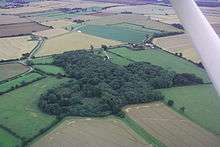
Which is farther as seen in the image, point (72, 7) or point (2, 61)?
point (72, 7)

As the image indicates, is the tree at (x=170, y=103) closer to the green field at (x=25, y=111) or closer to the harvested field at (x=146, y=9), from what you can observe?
the green field at (x=25, y=111)

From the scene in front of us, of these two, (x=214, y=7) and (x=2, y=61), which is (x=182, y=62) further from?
(x=214, y=7)

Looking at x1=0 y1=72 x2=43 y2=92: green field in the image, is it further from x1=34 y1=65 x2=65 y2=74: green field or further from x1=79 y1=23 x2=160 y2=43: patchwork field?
x1=79 y1=23 x2=160 y2=43: patchwork field

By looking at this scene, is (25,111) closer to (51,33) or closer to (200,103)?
(200,103)

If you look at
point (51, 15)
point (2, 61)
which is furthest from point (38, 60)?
point (51, 15)

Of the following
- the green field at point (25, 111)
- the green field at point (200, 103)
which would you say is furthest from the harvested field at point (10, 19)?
the green field at point (200, 103)
